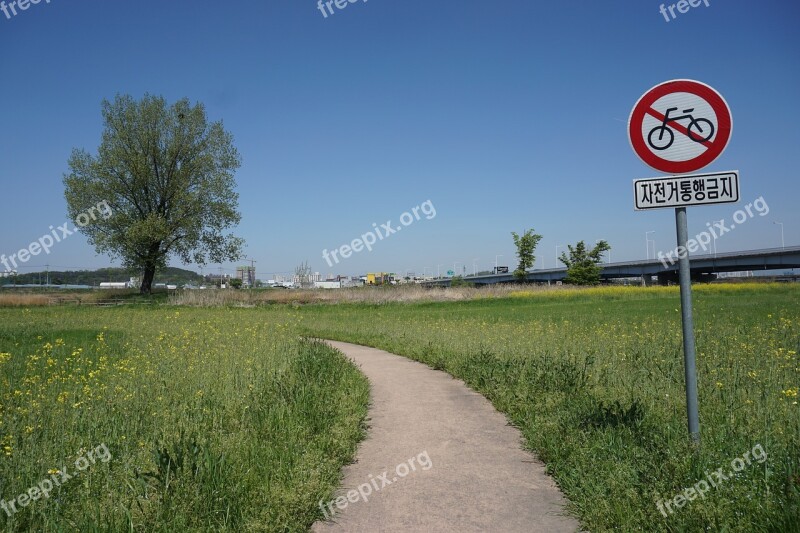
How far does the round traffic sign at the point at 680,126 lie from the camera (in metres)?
4.61

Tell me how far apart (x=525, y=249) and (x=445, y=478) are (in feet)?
216

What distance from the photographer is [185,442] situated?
503 centimetres

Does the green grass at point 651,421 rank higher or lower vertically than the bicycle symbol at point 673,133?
lower

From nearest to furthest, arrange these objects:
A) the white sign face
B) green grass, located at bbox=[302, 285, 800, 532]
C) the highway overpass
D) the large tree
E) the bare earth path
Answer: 1. green grass, located at bbox=[302, 285, 800, 532]
2. the bare earth path
3. the white sign face
4. the large tree
5. the highway overpass

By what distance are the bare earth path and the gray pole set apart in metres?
1.42

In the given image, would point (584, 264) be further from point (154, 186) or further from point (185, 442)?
point (185, 442)

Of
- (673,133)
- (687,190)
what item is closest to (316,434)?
(687,190)

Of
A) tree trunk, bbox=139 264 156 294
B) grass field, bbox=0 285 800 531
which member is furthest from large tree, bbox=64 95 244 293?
grass field, bbox=0 285 800 531

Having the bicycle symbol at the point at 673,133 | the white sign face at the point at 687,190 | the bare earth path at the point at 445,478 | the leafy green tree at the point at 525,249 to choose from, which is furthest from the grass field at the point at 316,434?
the leafy green tree at the point at 525,249

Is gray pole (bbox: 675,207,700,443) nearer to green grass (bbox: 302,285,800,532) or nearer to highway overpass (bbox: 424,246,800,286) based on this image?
green grass (bbox: 302,285,800,532)

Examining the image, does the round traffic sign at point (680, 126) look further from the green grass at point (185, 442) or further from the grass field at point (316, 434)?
the green grass at point (185, 442)

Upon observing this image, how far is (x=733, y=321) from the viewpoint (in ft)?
59.9

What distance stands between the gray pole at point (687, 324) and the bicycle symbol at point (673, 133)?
61 cm

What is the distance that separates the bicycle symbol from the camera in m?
4.64
